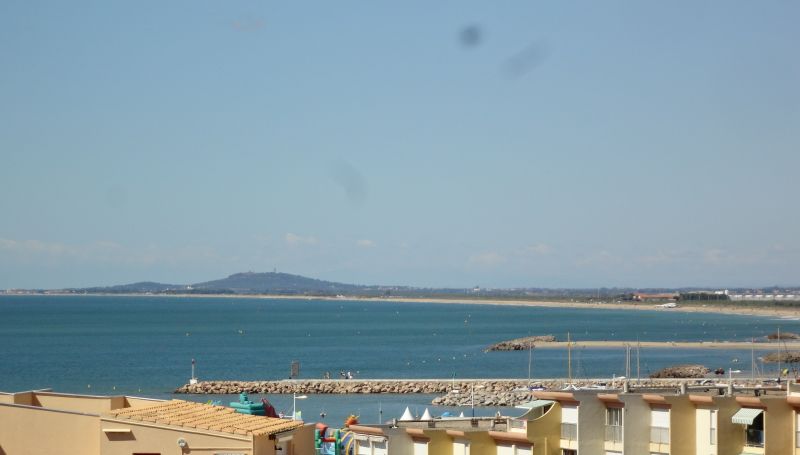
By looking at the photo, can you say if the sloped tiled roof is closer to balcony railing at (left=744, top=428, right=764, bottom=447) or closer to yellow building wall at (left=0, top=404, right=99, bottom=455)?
yellow building wall at (left=0, top=404, right=99, bottom=455)

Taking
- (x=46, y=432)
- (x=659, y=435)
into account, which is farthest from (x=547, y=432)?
(x=46, y=432)

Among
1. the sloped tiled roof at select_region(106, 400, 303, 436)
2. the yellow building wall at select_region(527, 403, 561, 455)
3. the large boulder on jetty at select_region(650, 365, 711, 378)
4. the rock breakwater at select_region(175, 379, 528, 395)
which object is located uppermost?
the sloped tiled roof at select_region(106, 400, 303, 436)

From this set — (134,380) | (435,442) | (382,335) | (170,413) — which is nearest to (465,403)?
(134,380)

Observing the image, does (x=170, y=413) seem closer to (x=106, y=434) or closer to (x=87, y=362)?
(x=106, y=434)

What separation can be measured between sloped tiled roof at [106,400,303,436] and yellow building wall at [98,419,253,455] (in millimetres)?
159

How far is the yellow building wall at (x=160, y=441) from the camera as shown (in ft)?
67.8

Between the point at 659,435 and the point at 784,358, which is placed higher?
the point at 659,435

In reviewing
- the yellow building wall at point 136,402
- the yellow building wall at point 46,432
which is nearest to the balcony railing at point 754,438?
the yellow building wall at point 136,402

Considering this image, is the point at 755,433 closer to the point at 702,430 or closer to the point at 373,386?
the point at 702,430

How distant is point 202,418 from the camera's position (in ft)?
71.3

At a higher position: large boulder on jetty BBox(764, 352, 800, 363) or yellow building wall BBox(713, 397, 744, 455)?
yellow building wall BBox(713, 397, 744, 455)

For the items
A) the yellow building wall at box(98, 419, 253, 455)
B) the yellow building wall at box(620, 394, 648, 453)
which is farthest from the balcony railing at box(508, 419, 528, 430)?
the yellow building wall at box(98, 419, 253, 455)

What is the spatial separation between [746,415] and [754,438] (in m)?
0.54

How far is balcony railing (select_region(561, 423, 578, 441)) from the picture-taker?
88.4 ft
